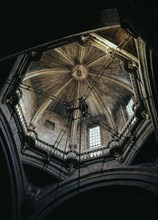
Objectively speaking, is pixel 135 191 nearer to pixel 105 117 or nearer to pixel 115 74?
pixel 105 117

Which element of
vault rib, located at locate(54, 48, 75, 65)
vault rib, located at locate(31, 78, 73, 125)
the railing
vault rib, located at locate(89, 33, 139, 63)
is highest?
Result: vault rib, located at locate(54, 48, 75, 65)

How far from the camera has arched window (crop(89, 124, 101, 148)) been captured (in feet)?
52.8

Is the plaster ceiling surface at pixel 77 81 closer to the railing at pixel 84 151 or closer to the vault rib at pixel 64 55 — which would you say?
the vault rib at pixel 64 55

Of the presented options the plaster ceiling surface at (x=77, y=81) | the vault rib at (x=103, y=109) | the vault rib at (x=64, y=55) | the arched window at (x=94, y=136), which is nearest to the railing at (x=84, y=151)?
the arched window at (x=94, y=136)

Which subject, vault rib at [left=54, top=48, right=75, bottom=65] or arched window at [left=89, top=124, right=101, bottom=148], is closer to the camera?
arched window at [left=89, top=124, right=101, bottom=148]

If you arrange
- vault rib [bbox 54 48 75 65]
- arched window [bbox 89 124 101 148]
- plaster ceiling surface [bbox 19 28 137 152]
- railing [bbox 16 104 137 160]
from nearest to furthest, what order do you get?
railing [bbox 16 104 137 160] < arched window [bbox 89 124 101 148] < plaster ceiling surface [bbox 19 28 137 152] < vault rib [bbox 54 48 75 65]

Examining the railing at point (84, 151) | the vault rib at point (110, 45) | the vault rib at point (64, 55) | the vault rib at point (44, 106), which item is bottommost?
the railing at point (84, 151)

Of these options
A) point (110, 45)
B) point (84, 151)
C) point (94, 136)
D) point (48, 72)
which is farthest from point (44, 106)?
point (110, 45)

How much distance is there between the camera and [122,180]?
1209 centimetres

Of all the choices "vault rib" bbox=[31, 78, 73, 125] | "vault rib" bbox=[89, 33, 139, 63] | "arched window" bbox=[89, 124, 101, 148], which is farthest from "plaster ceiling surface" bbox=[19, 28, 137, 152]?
"vault rib" bbox=[89, 33, 139, 63]

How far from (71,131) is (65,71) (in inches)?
165

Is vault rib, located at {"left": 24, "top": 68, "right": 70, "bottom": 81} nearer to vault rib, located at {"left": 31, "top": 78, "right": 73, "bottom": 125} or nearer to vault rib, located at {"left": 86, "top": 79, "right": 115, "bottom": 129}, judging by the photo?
vault rib, located at {"left": 31, "top": 78, "right": 73, "bottom": 125}

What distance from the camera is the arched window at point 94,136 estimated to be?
52.8 feet

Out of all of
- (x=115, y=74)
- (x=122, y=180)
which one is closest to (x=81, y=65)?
(x=115, y=74)
